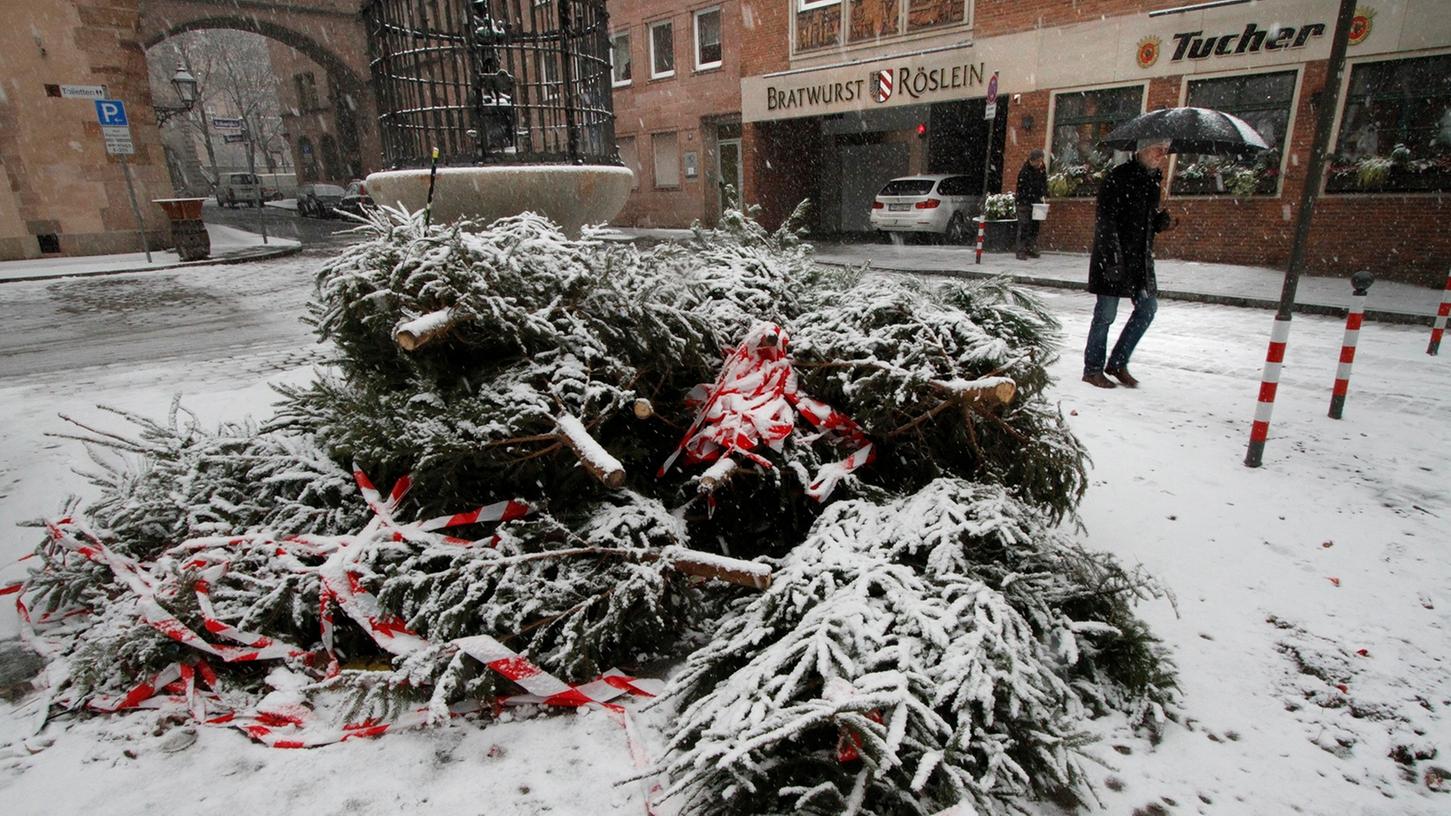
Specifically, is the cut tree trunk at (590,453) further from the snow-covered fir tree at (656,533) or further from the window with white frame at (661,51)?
the window with white frame at (661,51)

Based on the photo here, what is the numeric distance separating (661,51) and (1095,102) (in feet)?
50.8

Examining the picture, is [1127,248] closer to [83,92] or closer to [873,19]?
[873,19]

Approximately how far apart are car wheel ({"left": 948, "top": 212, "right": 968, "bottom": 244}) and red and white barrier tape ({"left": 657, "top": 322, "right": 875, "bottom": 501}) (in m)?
16.1

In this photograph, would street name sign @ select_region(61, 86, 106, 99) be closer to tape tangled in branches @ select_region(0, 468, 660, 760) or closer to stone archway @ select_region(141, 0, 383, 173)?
stone archway @ select_region(141, 0, 383, 173)

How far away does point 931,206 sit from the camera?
1742cm

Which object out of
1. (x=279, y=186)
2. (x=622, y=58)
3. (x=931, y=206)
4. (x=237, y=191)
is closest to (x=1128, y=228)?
(x=931, y=206)

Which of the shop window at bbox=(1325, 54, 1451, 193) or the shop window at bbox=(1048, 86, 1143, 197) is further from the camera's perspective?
the shop window at bbox=(1048, 86, 1143, 197)

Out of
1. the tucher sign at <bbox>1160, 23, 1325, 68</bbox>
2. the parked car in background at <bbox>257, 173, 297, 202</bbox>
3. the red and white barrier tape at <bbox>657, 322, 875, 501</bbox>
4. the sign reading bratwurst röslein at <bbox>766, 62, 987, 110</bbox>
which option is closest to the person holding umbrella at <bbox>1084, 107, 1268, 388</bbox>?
the red and white barrier tape at <bbox>657, 322, 875, 501</bbox>

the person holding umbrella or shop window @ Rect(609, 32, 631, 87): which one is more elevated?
shop window @ Rect(609, 32, 631, 87)

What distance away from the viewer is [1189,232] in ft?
45.9

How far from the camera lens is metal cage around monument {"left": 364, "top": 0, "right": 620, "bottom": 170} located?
16.5ft

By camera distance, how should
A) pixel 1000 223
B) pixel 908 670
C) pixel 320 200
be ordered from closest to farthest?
pixel 908 670
pixel 1000 223
pixel 320 200

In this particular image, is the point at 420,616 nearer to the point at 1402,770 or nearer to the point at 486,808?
the point at 486,808

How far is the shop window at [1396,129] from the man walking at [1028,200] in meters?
4.69
